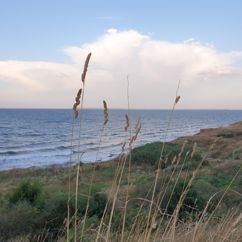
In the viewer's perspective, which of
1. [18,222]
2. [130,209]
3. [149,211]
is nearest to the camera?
[149,211]

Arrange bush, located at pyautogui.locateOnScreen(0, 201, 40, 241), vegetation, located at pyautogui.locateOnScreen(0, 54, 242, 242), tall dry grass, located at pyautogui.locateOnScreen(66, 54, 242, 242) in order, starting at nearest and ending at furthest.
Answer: tall dry grass, located at pyautogui.locateOnScreen(66, 54, 242, 242), vegetation, located at pyautogui.locateOnScreen(0, 54, 242, 242), bush, located at pyautogui.locateOnScreen(0, 201, 40, 241)

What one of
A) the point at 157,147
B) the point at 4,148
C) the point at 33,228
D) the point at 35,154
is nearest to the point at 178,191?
the point at 33,228

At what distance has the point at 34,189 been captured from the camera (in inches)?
414

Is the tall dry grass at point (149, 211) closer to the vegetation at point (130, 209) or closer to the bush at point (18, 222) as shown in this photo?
the vegetation at point (130, 209)

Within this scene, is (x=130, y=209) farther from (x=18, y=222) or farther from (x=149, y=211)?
(x=149, y=211)

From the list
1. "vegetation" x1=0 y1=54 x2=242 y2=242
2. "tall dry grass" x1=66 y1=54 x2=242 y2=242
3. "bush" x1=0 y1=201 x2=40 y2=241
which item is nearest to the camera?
"tall dry grass" x1=66 y1=54 x2=242 y2=242

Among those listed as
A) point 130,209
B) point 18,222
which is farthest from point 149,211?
point 130,209

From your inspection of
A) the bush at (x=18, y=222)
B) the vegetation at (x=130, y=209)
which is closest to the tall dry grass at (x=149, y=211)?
the vegetation at (x=130, y=209)

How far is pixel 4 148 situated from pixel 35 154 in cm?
725

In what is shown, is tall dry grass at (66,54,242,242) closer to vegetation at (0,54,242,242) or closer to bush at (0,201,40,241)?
vegetation at (0,54,242,242)

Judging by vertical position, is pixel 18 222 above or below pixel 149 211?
below

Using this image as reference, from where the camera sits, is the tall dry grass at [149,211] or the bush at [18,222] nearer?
the tall dry grass at [149,211]

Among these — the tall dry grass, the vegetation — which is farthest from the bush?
the tall dry grass

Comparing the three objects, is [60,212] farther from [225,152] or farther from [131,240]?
[225,152]
